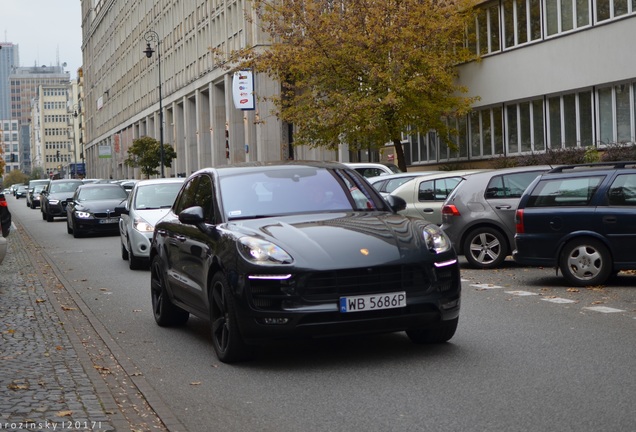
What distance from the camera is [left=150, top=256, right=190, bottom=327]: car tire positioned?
34.7 feet

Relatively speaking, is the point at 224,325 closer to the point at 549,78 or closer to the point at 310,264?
the point at 310,264

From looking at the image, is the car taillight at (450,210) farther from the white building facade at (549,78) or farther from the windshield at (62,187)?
the windshield at (62,187)

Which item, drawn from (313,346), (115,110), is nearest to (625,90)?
(313,346)

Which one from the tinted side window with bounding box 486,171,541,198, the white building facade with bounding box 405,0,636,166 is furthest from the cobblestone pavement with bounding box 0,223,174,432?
the white building facade with bounding box 405,0,636,166

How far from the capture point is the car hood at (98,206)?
2912 cm

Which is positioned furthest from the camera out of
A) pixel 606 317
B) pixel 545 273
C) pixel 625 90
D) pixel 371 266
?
pixel 625 90

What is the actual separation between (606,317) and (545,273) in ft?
17.3

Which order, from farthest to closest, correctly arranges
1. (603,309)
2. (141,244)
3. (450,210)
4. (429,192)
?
(429,192) < (141,244) < (450,210) < (603,309)

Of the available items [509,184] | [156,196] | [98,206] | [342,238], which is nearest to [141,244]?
[156,196]

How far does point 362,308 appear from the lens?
7.77 m

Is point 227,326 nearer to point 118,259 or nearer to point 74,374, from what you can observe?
point 74,374

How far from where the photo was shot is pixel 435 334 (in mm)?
8641

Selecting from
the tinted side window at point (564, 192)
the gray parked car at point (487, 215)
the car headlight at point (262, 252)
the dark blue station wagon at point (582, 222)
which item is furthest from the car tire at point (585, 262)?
the car headlight at point (262, 252)

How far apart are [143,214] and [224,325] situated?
35.3 ft
